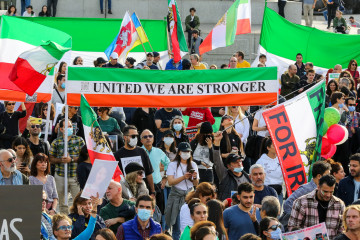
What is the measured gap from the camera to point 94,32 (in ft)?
75.6

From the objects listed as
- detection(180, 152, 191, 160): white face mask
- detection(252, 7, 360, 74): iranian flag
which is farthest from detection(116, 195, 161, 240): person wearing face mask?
detection(252, 7, 360, 74): iranian flag

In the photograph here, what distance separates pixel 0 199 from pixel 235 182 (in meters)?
5.66

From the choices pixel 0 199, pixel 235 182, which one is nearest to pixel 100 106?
pixel 235 182

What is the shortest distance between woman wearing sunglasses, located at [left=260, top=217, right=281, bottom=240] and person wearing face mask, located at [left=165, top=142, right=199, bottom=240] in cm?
317

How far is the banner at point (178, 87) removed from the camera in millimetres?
15266

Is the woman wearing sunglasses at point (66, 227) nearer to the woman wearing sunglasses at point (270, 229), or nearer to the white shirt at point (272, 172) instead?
the woman wearing sunglasses at point (270, 229)

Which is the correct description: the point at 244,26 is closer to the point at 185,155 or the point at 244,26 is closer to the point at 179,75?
the point at 179,75

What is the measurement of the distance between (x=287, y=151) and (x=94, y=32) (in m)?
11.3

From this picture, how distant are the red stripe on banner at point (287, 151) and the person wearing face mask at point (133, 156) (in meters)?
2.19

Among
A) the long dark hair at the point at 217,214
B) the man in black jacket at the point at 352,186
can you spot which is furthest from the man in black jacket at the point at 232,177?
the long dark hair at the point at 217,214

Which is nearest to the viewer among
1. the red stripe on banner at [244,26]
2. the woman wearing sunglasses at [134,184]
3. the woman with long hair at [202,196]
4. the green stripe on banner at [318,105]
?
the woman with long hair at [202,196]

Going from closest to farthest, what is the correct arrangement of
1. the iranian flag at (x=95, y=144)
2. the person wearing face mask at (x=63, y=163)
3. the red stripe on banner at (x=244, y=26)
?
the iranian flag at (x=95, y=144), the person wearing face mask at (x=63, y=163), the red stripe on banner at (x=244, y=26)

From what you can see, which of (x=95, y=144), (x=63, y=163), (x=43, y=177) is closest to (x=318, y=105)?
(x=95, y=144)

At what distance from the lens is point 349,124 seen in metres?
17.3
